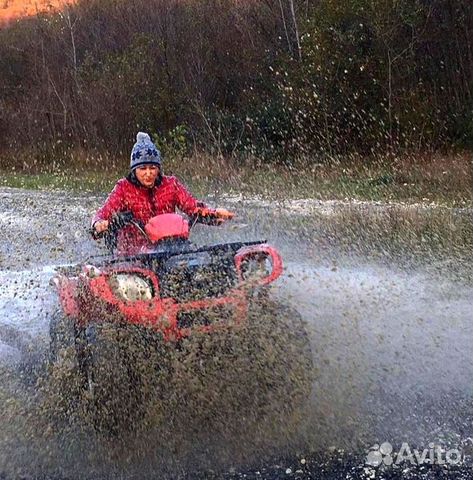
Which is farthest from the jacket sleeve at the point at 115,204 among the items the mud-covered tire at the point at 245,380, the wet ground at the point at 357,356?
the mud-covered tire at the point at 245,380

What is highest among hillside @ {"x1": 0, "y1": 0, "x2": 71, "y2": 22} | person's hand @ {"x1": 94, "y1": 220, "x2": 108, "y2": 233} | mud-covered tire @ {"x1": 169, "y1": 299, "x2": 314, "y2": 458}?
hillside @ {"x1": 0, "y1": 0, "x2": 71, "y2": 22}

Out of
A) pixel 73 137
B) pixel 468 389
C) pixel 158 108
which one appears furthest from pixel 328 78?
pixel 468 389

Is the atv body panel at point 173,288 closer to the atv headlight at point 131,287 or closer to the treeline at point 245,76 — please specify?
the atv headlight at point 131,287

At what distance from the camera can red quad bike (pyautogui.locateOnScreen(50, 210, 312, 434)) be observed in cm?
411

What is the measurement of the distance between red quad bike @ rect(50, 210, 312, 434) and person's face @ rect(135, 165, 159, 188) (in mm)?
1302

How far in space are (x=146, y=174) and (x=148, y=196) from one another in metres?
0.16

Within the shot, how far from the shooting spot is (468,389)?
4367mm

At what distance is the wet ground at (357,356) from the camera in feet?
12.1

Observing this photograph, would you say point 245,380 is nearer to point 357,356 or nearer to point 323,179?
point 357,356

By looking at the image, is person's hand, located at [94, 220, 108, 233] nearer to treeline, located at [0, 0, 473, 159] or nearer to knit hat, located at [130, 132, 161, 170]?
knit hat, located at [130, 132, 161, 170]

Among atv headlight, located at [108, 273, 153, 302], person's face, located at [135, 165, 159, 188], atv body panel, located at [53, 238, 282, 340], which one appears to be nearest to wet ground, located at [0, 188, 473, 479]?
atv body panel, located at [53, 238, 282, 340]

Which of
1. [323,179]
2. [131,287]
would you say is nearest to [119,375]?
[131,287]

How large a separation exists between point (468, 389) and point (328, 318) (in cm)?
125

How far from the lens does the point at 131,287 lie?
4.18m
